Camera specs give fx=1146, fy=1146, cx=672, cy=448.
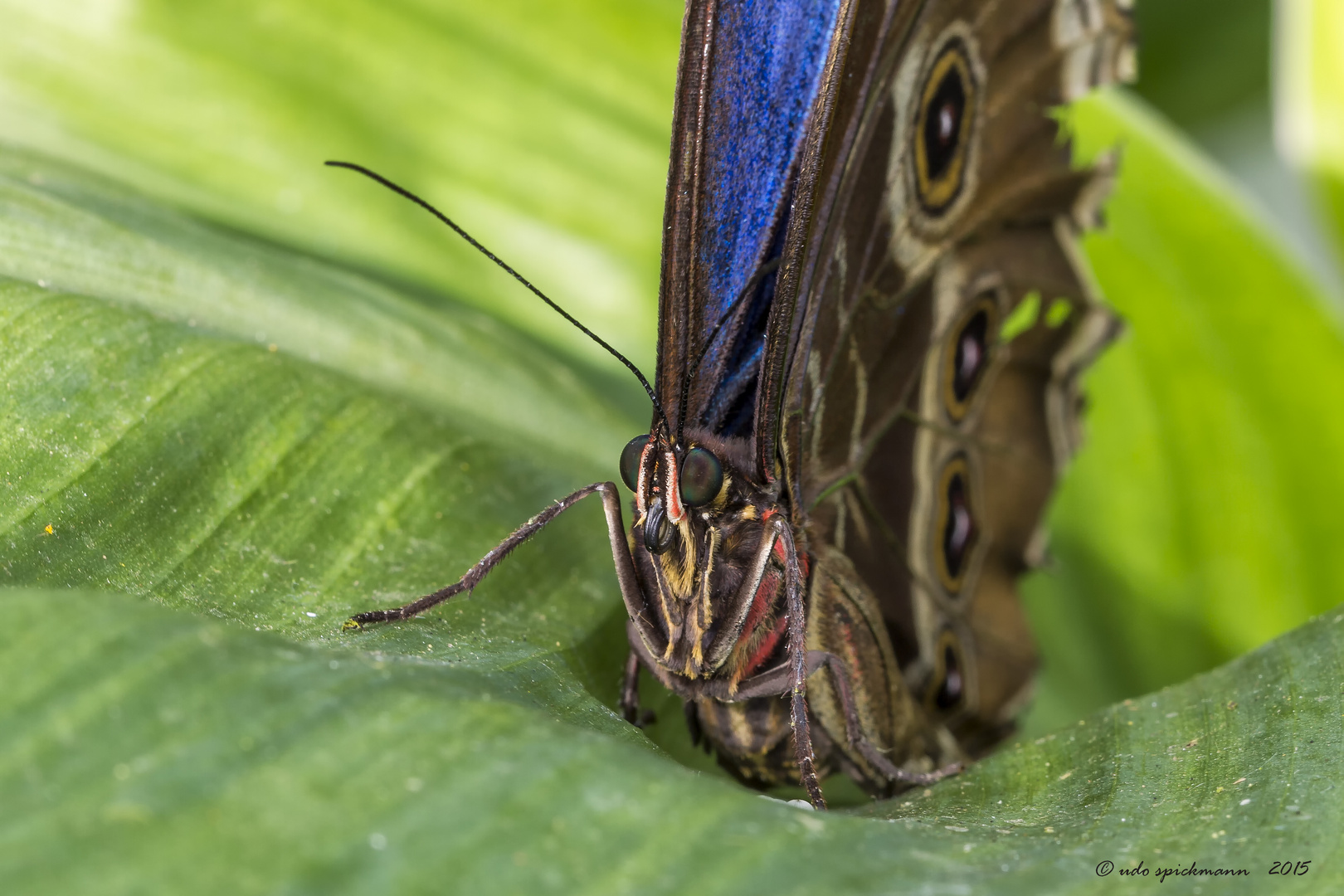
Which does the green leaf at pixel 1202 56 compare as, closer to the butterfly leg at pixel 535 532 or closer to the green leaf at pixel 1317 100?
the green leaf at pixel 1317 100

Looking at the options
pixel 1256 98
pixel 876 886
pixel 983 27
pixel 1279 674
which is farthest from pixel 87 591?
pixel 1256 98

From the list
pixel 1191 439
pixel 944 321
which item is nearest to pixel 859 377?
pixel 944 321

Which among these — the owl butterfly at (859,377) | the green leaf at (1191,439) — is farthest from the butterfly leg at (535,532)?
the green leaf at (1191,439)

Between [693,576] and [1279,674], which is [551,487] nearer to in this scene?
[693,576]

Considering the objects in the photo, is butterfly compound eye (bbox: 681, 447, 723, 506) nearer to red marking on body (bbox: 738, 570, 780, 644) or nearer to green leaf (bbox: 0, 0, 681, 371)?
red marking on body (bbox: 738, 570, 780, 644)

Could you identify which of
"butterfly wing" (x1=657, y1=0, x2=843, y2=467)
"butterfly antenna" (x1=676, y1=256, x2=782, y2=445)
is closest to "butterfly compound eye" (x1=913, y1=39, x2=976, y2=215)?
"butterfly wing" (x1=657, y1=0, x2=843, y2=467)

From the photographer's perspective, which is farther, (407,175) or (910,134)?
(407,175)
